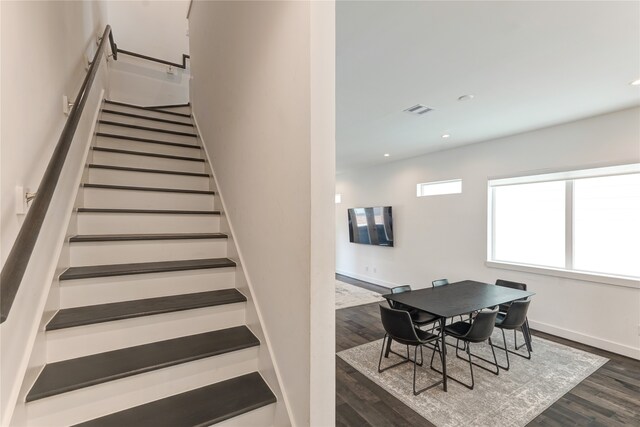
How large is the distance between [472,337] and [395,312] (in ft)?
2.59

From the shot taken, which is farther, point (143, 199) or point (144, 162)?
point (144, 162)

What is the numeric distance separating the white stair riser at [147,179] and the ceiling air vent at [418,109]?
2.40 m

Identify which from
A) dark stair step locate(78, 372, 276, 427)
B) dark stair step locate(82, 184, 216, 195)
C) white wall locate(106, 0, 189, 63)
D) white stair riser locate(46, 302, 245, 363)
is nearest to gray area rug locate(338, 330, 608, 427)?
dark stair step locate(78, 372, 276, 427)

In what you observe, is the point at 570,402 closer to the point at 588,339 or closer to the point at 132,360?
the point at 588,339

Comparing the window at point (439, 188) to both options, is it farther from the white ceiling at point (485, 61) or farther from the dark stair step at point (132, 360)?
the dark stair step at point (132, 360)

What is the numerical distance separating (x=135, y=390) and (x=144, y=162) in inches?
81.4

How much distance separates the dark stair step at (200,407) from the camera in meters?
1.29

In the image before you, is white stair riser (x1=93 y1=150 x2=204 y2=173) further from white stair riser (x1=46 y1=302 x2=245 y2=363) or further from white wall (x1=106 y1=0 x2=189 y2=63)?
white wall (x1=106 y1=0 x2=189 y2=63)

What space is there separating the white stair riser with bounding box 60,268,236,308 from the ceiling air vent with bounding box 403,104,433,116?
2.66 meters

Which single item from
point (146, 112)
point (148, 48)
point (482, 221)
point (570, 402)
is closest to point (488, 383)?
point (570, 402)

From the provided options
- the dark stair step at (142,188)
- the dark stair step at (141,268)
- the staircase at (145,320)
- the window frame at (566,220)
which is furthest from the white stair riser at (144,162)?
the window frame at (566,220)

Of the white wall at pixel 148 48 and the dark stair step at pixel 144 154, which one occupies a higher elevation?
the white wall at pixel 148 48

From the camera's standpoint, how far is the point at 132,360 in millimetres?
1443

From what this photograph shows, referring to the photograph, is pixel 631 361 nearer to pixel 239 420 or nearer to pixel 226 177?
pixel 239 420
